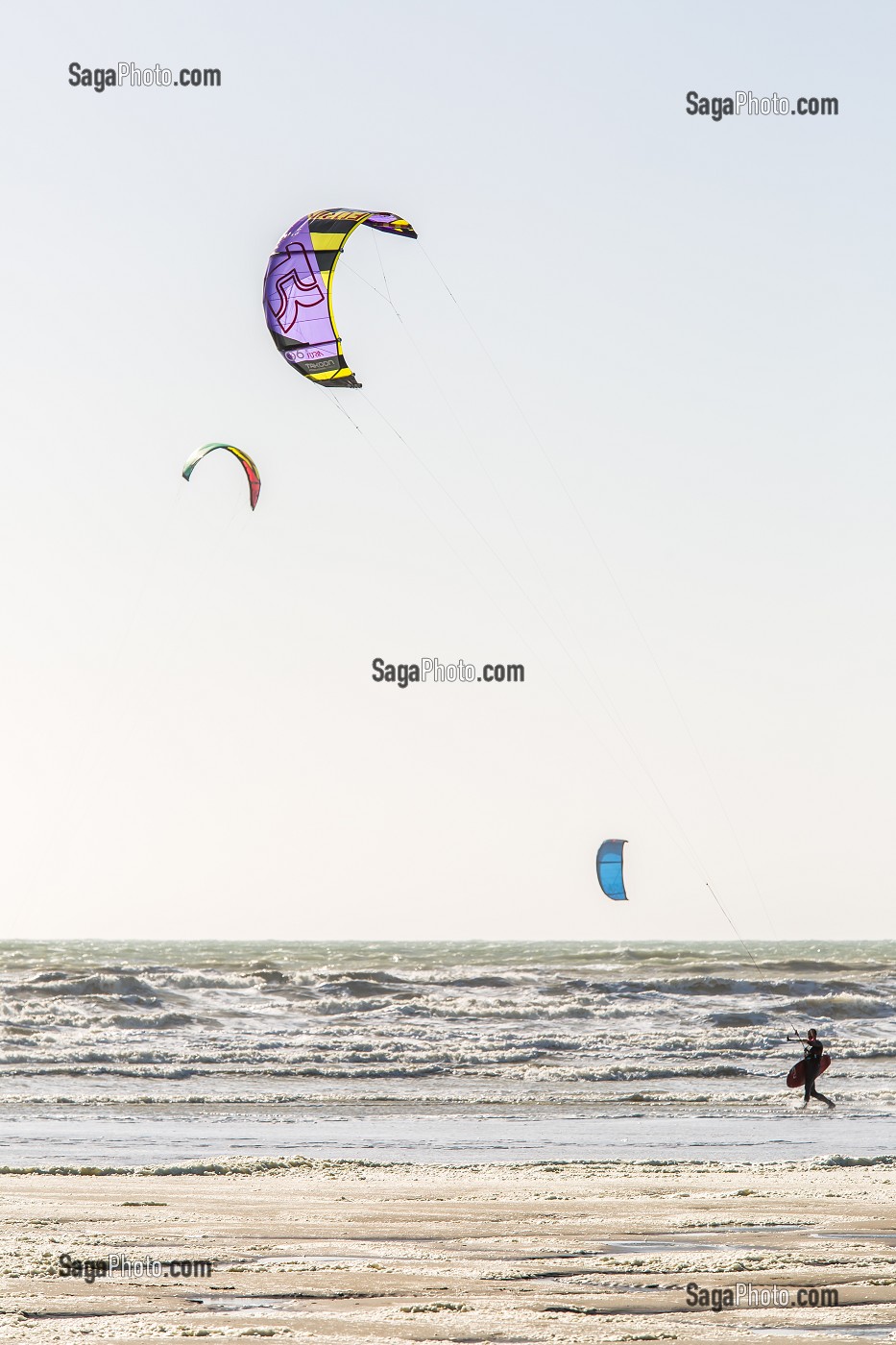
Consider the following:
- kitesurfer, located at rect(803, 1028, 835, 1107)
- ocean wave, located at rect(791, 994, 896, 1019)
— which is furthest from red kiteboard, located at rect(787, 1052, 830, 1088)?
ocean wave, located at rect(791, 994, 896, 1019)

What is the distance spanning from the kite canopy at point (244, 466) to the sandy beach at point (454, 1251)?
9502mm

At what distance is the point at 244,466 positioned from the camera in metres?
21.4

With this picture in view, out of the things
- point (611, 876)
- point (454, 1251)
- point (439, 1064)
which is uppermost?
point (611, 876)

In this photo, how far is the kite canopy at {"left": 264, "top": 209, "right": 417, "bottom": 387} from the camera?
17719mm

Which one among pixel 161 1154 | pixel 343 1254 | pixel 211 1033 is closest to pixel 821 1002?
pixel 211 1033

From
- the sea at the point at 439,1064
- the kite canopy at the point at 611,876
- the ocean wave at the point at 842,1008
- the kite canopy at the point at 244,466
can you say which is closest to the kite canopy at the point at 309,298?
the kite canopy at the point at 244,466

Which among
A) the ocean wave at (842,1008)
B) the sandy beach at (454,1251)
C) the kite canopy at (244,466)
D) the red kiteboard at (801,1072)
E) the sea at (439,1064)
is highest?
the kite canopy at (244,466)

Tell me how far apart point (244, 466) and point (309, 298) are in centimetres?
401

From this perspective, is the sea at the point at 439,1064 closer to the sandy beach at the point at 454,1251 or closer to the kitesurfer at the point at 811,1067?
the kitesurfer at the point at 811,1067

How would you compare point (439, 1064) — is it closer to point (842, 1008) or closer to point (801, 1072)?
point (801, 1072)

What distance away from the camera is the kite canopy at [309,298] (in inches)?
698

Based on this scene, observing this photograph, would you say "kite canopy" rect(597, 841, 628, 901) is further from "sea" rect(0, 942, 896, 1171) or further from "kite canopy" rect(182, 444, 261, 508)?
"kite canopy" rect(182, 444, 261, 508)

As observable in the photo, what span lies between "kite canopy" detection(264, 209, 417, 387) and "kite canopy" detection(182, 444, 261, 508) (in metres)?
2.71

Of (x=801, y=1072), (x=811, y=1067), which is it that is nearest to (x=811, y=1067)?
(x=811, y=1067)
